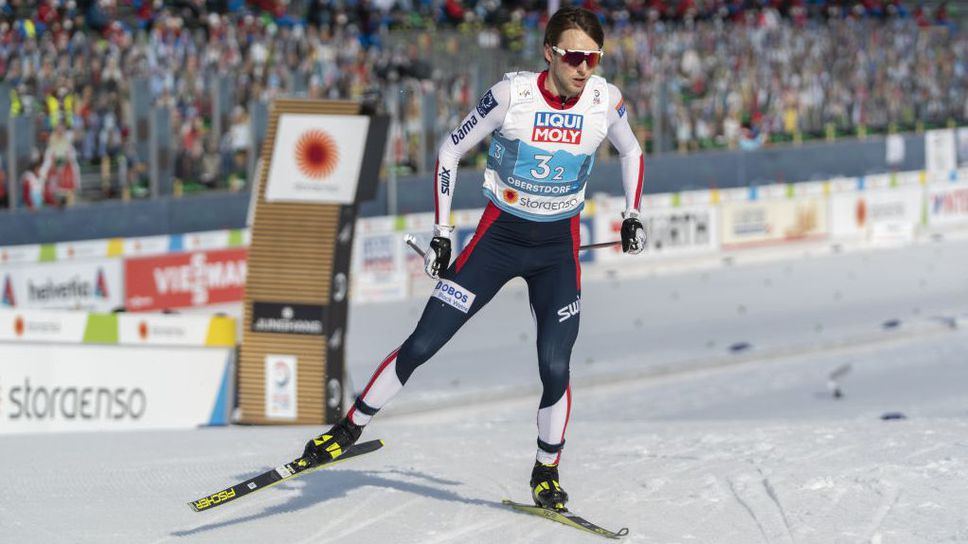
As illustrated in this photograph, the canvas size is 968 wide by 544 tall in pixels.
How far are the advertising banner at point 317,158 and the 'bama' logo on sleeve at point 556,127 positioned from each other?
20.8ft

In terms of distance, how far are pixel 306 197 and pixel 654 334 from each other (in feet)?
22.9

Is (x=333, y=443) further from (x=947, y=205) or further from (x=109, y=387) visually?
(x=947, y=205)

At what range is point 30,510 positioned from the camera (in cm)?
714

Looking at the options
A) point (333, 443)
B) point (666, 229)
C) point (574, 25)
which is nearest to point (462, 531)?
point (333, 443)

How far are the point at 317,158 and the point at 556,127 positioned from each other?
693cm

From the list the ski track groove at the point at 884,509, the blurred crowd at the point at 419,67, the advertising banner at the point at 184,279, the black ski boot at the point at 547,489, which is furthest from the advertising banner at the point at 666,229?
the black ski boot at the point at 547,489

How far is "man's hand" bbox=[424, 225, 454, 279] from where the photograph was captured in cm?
645

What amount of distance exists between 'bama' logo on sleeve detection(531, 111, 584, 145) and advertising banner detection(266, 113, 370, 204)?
6.34 meters

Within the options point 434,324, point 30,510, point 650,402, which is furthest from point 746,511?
point 650,402

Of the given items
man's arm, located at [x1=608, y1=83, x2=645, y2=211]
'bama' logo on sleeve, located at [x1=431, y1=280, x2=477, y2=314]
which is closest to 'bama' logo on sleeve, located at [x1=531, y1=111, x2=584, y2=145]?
man's arm, located at [x1=608, y1=83, x2=645, y2=211]

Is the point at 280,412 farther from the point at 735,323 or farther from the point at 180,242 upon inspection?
the point at 735,323

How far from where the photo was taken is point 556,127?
6438mm

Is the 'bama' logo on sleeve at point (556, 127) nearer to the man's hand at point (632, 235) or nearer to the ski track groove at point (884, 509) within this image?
the man's hand at point (632, 235)

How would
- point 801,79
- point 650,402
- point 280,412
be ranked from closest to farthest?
point 280,412 → point 650,402 → point 801,79
